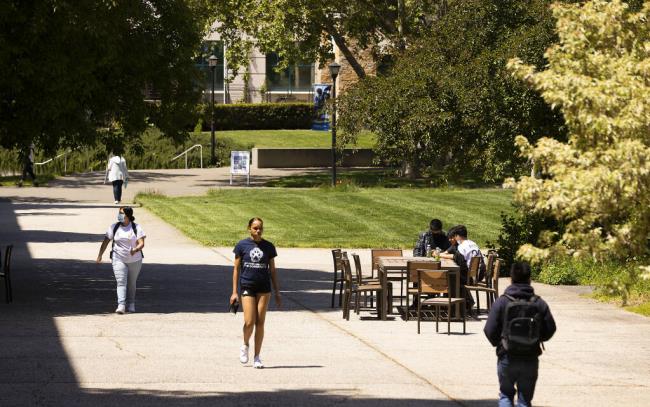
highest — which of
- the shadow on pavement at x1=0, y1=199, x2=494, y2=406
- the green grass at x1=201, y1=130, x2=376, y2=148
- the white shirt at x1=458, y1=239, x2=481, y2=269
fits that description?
the green grass at x1=201, y1=130, x2=376, y2=148

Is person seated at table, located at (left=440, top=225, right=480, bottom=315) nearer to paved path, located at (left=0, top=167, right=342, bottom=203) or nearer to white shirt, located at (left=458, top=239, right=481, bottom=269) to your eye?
white shirt, located at (left=458, top=239, right=481, bottom=269)

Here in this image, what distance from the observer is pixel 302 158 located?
5969cm

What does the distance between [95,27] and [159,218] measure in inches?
740

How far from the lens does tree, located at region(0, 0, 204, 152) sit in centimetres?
2050

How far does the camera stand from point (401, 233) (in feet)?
116

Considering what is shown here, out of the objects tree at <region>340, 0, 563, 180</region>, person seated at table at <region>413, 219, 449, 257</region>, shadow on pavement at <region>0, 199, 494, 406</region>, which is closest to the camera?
shadow on pavement at <region>0, 199, 494, 406</region>

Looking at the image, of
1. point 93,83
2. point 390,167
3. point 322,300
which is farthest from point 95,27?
point 390,167

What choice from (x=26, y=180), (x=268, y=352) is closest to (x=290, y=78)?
(x=26, y=180)

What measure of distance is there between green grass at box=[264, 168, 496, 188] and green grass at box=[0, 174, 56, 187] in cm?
887

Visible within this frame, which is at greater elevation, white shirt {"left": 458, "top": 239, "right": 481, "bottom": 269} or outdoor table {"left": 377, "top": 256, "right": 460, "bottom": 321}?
white shirt {"left": 458, "top": 239, "right": 481, "bottom": 269}

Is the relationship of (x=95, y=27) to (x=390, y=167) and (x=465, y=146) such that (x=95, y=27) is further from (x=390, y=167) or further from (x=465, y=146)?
(x=390, y=167)

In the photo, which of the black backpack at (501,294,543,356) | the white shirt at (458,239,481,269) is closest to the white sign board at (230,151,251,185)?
the white shirt at (458,239,481,269)

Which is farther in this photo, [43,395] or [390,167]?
[390,167]

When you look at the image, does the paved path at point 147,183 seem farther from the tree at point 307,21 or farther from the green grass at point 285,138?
the tree at point 307,21
